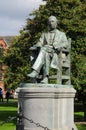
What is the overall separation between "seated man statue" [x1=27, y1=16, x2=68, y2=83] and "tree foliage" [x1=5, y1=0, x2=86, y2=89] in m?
12.9

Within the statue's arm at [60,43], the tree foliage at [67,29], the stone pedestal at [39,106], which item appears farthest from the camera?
the tree foliage at [67,29]

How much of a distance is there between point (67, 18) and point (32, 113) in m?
16.1

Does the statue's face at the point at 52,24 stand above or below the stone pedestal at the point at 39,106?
above

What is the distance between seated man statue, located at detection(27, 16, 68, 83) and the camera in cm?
1488

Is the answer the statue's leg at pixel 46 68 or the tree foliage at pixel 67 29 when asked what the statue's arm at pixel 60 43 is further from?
the tree foliage at pixel 67 29

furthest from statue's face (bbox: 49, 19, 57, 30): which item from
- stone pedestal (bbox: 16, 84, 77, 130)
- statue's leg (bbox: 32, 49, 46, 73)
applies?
stone pedestal (bbox: 16, 84, 77, 130)

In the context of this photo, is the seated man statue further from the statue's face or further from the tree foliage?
the tree foliage

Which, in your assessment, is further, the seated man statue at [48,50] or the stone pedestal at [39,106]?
the seated man statue at [48,50]

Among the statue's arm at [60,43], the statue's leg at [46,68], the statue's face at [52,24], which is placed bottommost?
the statue's leg at [46,68]

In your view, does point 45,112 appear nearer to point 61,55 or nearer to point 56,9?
point 61,55

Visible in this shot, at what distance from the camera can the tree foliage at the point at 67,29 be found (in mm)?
29156

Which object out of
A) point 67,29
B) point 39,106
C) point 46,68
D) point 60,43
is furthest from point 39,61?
point 67,29

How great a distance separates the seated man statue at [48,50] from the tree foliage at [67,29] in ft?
42.4

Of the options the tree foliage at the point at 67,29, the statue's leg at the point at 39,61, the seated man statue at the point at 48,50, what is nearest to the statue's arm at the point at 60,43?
the seated man statue at the point at 48,50
